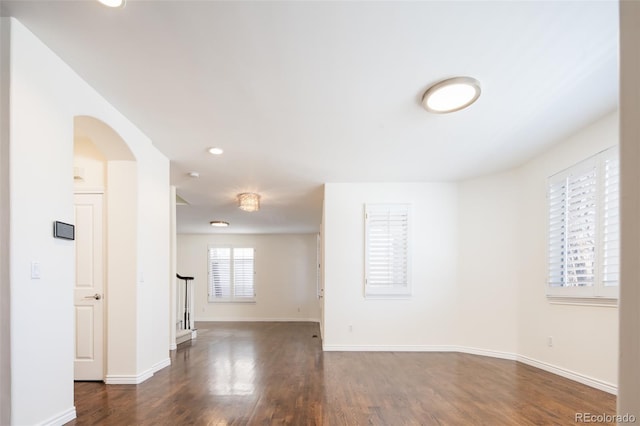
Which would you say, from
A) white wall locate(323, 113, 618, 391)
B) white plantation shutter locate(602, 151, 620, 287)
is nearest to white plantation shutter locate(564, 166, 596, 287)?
white plantation shutter locate(602, 151, 620, 287)

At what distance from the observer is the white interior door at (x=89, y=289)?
366 centimetres

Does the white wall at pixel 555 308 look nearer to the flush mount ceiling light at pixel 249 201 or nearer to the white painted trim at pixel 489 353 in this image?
the white painted trim at pixel 489 353

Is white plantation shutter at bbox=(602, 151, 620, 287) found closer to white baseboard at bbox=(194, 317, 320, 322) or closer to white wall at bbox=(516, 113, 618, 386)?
white wall at bbox=(516, 113, 618, 386)

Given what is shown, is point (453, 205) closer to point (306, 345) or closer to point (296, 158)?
point (296, 158)

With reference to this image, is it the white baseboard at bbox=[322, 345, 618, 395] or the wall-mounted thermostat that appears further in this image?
the white baseboard at bbox=[322, 345, 618, 395]

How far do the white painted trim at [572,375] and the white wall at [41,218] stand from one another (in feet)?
13.5

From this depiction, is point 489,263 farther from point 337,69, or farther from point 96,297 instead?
point 96,297

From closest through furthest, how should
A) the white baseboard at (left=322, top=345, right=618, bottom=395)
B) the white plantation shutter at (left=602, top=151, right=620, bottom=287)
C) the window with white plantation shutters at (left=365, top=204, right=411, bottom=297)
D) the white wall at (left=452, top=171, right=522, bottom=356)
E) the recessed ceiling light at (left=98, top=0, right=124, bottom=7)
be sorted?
the recessed ceiling light at (left=98, top=0, right=124, bottom=7) < the white plantation shutter at (left=602, top=151, right=620, bottom=287) < the white baseboard at (left=322, top=345, right=618, bottom=395) < the white wall at (left=452, top=171, right=522, bottom=356) < the window with white plantation shutters at (left=365, top=204, right=411, bottom=297)

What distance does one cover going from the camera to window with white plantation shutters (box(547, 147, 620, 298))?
11.1ft

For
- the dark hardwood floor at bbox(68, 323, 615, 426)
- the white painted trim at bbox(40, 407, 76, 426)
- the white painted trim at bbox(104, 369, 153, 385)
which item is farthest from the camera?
the white painted trim at bbox(104, 369, 153, 385)

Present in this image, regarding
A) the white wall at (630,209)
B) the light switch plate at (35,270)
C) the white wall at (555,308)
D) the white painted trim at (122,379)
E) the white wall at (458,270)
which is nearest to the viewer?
the white wall at (630,209)

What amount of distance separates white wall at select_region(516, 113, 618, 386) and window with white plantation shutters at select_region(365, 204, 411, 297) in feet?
4.92

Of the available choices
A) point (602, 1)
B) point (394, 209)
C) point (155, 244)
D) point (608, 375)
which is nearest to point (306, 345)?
point (394, 209)

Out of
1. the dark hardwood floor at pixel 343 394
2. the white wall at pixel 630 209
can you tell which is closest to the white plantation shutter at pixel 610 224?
the dark hardwood floor at pixel 343 394
